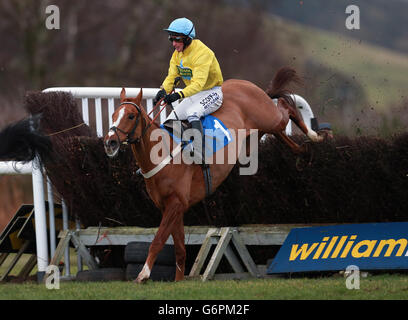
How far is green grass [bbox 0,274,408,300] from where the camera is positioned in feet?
22.4

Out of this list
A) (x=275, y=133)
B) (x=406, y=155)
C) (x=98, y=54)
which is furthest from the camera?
(x=98, y=54)

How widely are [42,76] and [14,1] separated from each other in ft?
7.31

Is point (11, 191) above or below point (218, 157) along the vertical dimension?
below

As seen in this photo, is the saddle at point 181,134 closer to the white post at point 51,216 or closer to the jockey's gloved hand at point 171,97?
the jockey's gloved hand at point 171,97

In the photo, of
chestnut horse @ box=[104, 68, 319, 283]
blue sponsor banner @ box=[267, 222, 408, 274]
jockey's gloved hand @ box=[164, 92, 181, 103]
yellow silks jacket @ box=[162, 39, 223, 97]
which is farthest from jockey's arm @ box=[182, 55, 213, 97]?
blue sponsor banner @ box=[267, 222, 408, 274]

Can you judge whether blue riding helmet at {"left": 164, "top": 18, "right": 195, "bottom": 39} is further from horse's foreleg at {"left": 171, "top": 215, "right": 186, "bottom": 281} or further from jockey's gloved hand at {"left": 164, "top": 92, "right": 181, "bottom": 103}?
horse's foreleg at {"left": 171, "top": 215, "right": 186, "bottom": 281}

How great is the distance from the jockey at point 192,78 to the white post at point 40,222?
188 centimetres

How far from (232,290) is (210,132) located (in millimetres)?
1979

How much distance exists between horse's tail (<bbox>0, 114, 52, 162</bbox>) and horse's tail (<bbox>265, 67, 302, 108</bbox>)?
2.80 m

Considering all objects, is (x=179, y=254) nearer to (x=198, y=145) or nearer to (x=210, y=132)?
(x=198, y=145)

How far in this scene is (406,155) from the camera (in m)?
8.41

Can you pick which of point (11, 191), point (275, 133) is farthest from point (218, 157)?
point (11, 191)

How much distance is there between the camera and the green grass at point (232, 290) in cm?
681
